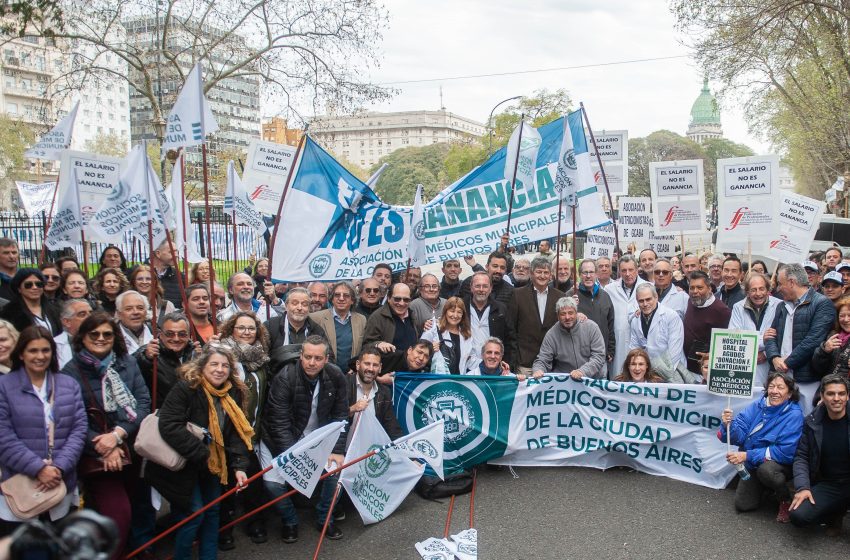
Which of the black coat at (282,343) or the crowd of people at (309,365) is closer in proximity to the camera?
the crowd of people at (309,365)

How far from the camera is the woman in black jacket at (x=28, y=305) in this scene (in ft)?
19.6

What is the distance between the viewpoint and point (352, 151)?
182250mm

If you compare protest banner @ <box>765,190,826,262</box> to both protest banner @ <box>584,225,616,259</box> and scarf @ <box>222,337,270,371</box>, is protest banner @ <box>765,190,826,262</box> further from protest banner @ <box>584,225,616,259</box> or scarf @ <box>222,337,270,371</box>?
scarf @ <box>222,337,270,371</box>

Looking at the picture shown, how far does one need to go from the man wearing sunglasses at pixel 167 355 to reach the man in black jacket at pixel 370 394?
135 centimetres

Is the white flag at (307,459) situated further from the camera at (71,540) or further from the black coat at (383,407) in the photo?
the camera at (71,540)

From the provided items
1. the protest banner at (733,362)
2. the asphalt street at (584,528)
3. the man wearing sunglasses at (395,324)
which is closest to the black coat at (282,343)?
the man wearing sunglasses at (395,324)

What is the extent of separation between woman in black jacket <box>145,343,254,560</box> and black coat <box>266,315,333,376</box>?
0.68 m

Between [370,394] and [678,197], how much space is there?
5.65m

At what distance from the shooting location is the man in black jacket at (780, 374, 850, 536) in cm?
502

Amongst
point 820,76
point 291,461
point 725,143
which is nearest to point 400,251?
point 291,461

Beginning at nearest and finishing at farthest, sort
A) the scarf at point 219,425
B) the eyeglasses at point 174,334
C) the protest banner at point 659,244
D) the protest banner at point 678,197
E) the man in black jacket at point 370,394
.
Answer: the scarf at point 219,425
the eyeglasses at point 174,334
the man in black jacket at point 370,394
the protest banner at point 678,197
the protest banner at point 659,244

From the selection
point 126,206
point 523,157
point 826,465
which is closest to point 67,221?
→ point 126,206

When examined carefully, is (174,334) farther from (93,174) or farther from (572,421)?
(93,174)

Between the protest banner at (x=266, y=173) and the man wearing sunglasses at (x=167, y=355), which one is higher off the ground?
the protest banner at (x=266, y=173)
